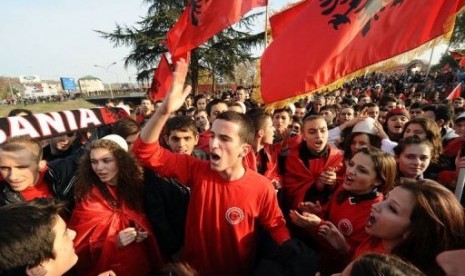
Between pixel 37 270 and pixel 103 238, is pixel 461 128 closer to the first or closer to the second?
pixel 103 238

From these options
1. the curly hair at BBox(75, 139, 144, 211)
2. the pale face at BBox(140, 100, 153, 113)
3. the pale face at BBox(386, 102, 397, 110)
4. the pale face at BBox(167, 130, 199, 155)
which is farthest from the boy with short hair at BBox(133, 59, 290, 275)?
the pale face at BBox(140, 100, 153, 113)

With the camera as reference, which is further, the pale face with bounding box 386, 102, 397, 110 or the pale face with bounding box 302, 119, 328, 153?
the pale face with bounding box 386, 102, 397, 110

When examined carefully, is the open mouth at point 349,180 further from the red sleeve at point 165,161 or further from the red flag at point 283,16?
the red flag at point 283,16

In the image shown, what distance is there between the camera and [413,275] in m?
1.13

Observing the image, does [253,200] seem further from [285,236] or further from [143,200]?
[143,200]

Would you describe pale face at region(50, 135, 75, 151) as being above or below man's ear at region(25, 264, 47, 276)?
above

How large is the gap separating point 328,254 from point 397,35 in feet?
6.50

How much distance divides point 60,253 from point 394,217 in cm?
166

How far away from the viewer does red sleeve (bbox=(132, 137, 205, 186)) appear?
7.26ft

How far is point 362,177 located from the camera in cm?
254

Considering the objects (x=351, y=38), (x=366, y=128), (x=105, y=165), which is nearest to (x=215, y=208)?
(x=105, y=165)

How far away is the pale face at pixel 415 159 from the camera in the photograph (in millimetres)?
2977

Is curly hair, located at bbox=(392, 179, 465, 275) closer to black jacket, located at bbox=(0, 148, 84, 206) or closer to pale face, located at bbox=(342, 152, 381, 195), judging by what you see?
pale face, located at bbox=(342, 152, 381, 195)

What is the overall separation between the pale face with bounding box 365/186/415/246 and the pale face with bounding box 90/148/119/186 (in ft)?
5.69
